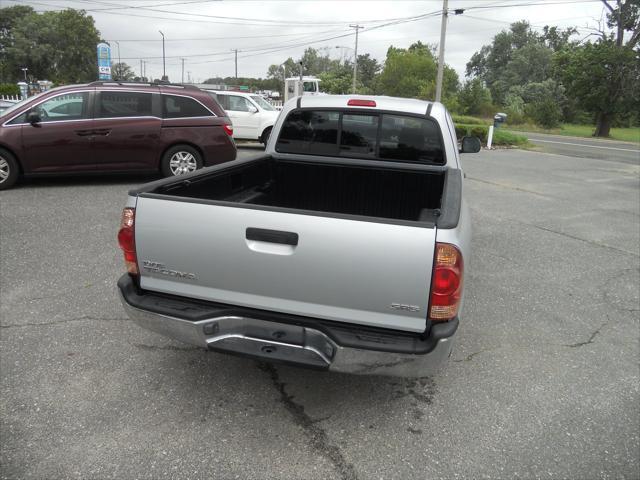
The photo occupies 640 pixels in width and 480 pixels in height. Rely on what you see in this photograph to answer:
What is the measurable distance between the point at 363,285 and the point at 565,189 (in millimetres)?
11047

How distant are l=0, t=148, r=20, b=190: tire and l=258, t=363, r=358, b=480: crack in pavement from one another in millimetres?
7058

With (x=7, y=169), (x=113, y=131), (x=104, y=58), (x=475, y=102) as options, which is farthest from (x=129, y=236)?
(x=475, y=102)

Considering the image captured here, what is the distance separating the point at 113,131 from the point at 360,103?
230 inches

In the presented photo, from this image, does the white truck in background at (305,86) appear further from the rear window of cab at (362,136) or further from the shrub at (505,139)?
the rear window of cab at (362,136)

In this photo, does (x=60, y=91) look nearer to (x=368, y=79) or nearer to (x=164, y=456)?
(x=164, y=456)

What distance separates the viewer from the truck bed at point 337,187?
3.94 metres

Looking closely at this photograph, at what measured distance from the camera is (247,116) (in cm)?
1457

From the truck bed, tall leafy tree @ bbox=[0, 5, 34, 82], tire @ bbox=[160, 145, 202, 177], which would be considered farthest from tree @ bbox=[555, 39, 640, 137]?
tall leafy tree @ bbox=[0, 5, 34, 82]

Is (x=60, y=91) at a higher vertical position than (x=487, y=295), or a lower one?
higher

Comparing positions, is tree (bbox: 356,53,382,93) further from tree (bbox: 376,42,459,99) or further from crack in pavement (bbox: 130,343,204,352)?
crack in pavement (bbox: 130,343,204,352)

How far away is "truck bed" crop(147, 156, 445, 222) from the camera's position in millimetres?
3939

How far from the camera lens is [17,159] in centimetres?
810

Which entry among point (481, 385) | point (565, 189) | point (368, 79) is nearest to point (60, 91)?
point (481, 385)

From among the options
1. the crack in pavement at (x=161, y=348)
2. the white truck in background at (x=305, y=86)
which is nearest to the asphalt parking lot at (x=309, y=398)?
the crack in pavement at (x=161, y=348)
